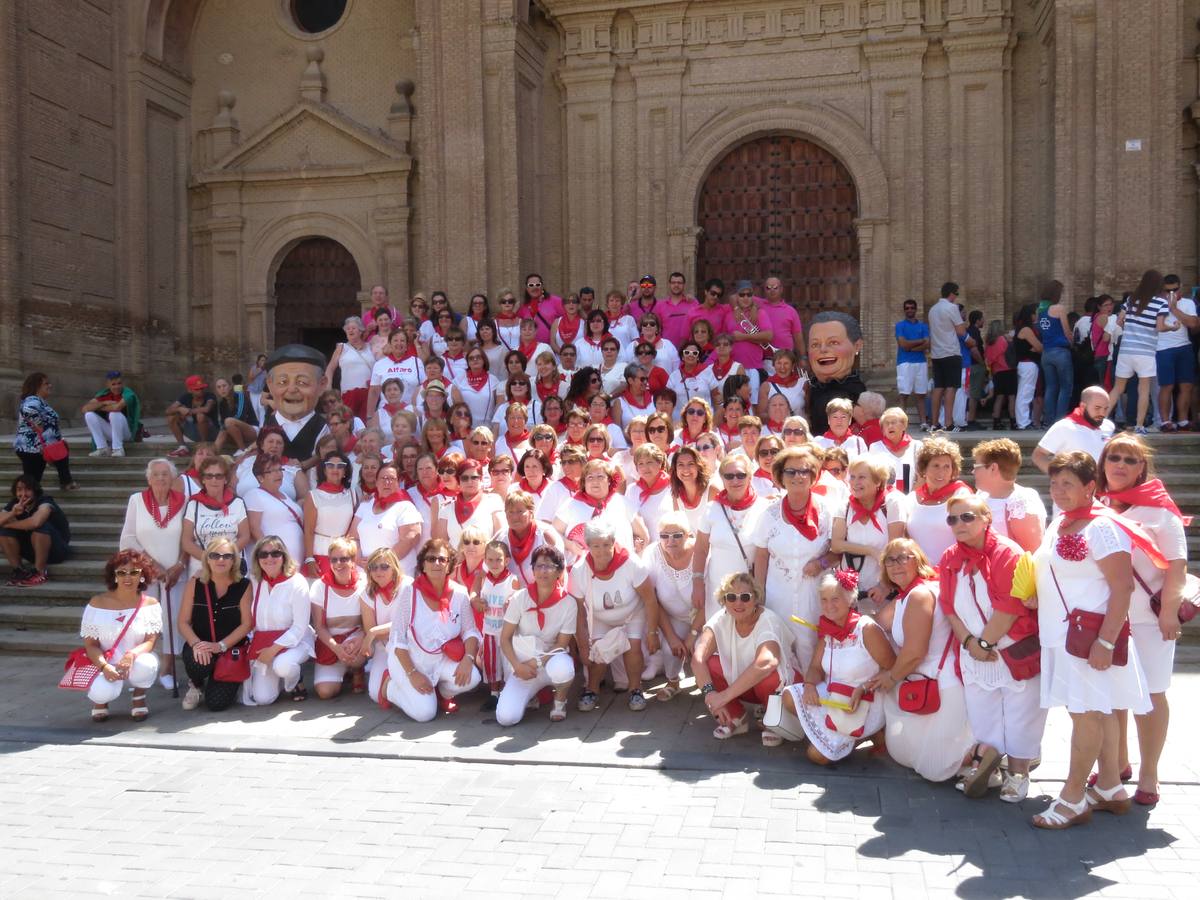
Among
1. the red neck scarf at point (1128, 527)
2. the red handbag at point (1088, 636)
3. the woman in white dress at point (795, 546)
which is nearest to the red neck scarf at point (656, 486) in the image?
the woman in white dress at point (795, 546)

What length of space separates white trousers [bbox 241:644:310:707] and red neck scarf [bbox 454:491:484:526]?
1.45m

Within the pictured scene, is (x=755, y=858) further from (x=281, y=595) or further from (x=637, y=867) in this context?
(x=281, y=595)

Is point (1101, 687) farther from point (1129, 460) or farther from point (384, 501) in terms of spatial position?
point (384, 501)

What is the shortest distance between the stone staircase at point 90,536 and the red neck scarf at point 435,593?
12.1ft

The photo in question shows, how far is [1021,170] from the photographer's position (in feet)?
47.3

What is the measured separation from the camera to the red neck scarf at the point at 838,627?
5.74 m

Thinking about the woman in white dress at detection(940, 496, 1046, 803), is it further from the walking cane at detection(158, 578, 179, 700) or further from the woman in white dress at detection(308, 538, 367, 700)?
the walking cane at detection(158, 578, 179, 700)

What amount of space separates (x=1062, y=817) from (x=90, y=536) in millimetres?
9261

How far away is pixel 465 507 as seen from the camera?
25.5ft

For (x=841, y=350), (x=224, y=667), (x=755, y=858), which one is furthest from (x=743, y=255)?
(x=755, y=858)

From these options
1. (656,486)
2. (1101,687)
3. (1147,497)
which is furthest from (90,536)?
(1147,497)

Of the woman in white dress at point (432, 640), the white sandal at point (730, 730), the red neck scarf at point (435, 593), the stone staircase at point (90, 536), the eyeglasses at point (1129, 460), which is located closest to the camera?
the eyeglasses at point (1129, 460)

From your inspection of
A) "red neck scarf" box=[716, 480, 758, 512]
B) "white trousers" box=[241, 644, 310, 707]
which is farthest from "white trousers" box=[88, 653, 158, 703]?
"red neck scarf" box=[716, 480, 758, 512]

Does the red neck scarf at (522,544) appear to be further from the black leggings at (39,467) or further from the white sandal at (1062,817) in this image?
the black leggings at (39,467)
